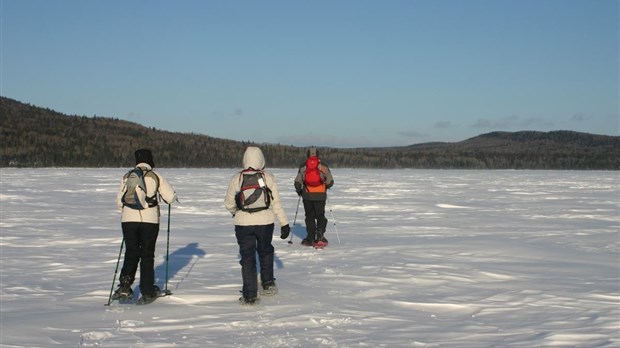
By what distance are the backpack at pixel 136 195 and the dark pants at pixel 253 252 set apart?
1122mm

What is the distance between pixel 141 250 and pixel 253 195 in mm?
1546

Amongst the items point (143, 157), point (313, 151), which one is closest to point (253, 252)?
point (143, 157)

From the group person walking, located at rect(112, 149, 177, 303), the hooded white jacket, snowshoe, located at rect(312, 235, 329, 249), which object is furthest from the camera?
snowshoe, located at rect(312, 235, 329, 249)

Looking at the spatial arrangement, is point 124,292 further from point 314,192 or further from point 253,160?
point 314,192

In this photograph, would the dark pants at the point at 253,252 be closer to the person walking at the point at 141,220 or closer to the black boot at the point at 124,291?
the person walking at the point at 141,220

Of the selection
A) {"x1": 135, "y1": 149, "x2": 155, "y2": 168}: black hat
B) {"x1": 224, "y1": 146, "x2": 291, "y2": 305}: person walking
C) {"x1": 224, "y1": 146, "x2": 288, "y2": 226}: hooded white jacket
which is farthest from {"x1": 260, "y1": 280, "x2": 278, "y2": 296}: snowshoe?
{"x1": 135, "y1": 149, "x2": 155, "y2": 168}: black hat

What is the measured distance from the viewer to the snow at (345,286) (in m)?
6.35

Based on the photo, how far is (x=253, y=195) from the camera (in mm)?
7895

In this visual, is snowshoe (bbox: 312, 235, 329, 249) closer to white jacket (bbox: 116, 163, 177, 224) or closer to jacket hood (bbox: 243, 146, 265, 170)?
jacket hood (bbox: 243, 146, 265, 170)

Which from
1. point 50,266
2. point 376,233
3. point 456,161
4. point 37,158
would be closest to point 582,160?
point 456,161

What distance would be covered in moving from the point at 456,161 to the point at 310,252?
87.7 meters

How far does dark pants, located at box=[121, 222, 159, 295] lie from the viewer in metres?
7.89

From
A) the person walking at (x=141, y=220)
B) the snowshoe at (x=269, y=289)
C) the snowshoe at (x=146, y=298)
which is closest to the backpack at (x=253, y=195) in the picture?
the person walking at (x=141, y=220)

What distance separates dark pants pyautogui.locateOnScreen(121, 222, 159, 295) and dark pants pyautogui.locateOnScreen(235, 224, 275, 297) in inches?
42.2
